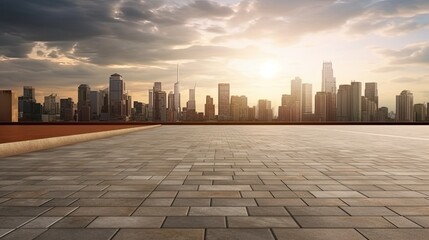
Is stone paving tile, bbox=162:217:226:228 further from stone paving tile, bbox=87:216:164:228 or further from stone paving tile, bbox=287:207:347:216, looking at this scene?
stone paving tile, bbox=287:207:347:216

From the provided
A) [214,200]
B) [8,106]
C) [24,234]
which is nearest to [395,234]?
[214,200]

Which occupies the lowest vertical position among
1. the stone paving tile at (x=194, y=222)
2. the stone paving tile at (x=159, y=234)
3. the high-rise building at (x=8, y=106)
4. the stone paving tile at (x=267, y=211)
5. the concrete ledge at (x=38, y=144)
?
the stone paving tile at (x=159, y=234)

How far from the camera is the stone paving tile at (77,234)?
3.75 m

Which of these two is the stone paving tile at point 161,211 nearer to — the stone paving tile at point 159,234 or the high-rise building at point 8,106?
the stone paving tile at point 159,234

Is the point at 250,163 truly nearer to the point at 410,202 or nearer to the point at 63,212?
the point at 410,202

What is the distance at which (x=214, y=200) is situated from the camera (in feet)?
17.7

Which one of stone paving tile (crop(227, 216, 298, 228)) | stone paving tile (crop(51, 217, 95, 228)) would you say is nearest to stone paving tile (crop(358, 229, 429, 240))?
stone paving tile (crop(227, 216, 298, 228))

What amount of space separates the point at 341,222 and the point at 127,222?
96.5 inches

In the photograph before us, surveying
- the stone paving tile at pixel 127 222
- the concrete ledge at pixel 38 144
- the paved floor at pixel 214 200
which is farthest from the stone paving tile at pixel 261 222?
the concrete ledge at pixel 38 144

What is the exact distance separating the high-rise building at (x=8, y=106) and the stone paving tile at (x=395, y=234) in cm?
5272

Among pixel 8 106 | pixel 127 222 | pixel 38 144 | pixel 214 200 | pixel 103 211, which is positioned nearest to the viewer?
pixel 127 222

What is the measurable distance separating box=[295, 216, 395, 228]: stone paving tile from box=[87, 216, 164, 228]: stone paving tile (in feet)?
5.42

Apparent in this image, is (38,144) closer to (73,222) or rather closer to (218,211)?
(73,222)

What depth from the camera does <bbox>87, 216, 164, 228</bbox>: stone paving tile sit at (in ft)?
13.6
